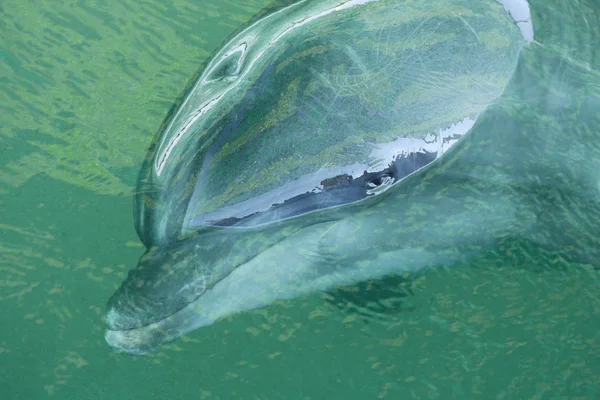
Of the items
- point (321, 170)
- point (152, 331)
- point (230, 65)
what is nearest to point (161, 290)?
point (152, 331)

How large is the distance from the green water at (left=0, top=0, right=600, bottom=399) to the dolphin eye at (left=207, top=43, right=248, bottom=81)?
7.1 inches

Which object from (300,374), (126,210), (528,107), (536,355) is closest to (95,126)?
(126,210)

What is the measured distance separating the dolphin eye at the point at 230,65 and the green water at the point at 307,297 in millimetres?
180

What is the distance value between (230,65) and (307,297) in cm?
60

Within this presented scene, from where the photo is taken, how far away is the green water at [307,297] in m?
1.94

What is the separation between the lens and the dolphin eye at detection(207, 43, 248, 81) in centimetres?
209

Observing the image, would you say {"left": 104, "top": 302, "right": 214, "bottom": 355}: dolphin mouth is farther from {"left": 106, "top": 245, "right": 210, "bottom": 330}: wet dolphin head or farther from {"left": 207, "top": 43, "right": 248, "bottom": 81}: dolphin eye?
{"left": 207, "top": 43, "right": 248, "bottom": 81}: dolphin eye

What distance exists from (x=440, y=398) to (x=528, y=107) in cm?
74

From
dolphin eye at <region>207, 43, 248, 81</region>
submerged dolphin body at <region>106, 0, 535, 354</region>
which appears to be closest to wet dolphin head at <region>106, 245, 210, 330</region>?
submerged dolphin body at <region>106, 0, 535, 354</region>

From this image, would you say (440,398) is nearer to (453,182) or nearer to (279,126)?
(453,182)

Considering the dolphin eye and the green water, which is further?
the dolphin eye

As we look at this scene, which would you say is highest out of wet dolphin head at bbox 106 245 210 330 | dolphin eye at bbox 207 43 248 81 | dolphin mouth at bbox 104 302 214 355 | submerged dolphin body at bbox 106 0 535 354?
dolphin eye at bbox 207 43 248 81

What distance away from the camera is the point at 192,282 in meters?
1.91

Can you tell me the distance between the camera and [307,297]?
6.62ft
